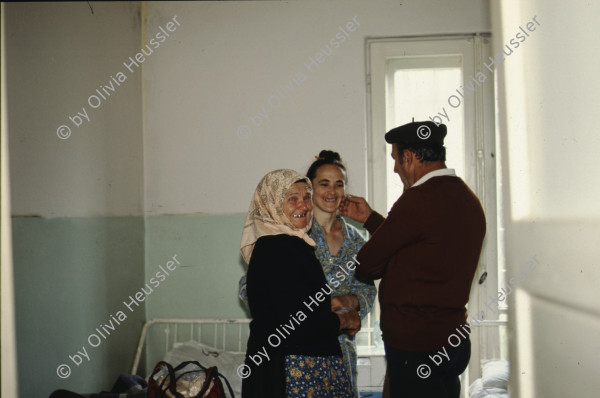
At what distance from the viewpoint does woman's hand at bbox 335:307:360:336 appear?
1.80 meters

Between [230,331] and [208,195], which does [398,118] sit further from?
[230,331]

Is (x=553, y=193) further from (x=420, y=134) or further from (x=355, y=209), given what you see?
(x=355, y=209)

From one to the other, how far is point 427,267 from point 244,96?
181 centimetres

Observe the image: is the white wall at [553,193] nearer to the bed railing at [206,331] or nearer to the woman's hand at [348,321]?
the woman's hand at [348,321]

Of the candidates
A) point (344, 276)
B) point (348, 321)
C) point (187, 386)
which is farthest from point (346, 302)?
point (187, 386)

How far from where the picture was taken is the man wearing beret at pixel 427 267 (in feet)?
6.13

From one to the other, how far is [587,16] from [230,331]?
8.37 ft

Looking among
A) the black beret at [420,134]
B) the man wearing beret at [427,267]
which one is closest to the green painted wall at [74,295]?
the man wearing beret at [427,267]

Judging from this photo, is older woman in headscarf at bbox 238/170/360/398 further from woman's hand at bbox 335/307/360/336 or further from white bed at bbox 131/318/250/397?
white bed at bbox 131/318/250/397

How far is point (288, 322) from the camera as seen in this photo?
161cm

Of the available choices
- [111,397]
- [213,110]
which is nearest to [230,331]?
[111,397]

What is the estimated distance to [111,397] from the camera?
2.46 meters

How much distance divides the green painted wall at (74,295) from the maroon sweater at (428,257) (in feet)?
4.61

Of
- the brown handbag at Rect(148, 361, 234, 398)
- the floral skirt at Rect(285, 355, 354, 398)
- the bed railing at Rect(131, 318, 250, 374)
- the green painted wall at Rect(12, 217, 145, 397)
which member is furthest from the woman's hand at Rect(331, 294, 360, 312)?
the green painted wall at Rect(12, 217, 145, 397)
